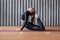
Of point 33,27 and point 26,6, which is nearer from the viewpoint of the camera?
point 33,27

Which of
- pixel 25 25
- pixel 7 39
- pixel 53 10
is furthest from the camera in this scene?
pixel 53 10

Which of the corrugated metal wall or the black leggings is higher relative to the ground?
the corrugated metal wall

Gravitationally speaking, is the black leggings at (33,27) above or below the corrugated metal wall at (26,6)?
below

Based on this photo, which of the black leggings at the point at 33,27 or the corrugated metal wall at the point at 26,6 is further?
the corrugated metal wall at the point at 26,6

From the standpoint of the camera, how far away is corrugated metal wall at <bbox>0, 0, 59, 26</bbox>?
419cm

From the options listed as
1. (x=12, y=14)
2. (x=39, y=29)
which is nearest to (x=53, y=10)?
(x=12, y=14)

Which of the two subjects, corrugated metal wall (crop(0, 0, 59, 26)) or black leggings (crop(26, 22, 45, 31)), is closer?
black leggings (crop(26, 22, 45, 31))

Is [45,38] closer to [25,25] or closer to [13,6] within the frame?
[25,25]

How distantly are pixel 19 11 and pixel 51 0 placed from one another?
87 centimetres

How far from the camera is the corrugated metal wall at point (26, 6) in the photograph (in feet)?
13.8

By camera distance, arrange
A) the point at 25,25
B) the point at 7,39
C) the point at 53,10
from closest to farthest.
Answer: the point at 7,39
the point at 25,25
the point at 53,10

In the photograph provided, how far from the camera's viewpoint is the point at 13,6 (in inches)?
165

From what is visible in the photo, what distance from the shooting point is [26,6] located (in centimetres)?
422

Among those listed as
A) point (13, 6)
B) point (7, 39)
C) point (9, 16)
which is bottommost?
point (7, 39)
